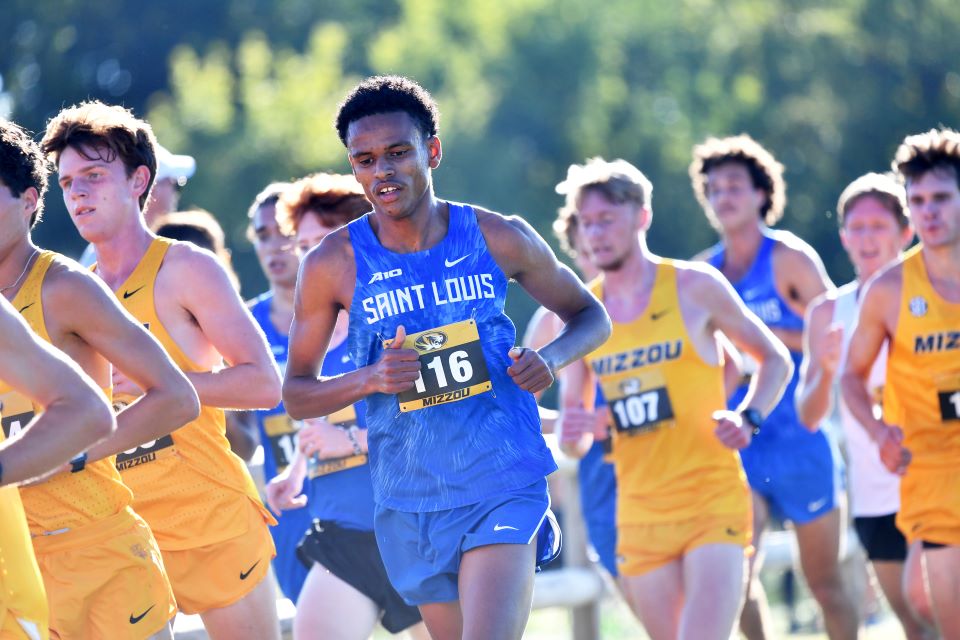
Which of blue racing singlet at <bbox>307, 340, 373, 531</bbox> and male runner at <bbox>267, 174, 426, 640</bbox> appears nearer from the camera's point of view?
male runner at <bbox>267, 174, 426, 640</bbox>

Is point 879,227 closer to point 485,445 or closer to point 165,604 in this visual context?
point 485,445

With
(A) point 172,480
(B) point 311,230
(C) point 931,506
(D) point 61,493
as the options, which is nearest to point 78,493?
(D) point 61,493

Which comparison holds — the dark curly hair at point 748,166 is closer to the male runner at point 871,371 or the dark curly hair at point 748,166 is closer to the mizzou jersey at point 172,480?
the male runner at point 871,371

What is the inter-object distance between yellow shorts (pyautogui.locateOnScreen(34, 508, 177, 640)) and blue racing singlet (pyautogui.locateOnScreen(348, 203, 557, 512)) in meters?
0.78

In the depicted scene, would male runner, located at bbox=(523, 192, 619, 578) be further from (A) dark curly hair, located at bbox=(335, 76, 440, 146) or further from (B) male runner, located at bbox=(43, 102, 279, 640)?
(A) dark curly hair, located at bbox=(335, 76, 440, 146)

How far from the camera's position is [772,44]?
3759 centimetres

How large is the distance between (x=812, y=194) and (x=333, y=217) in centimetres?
2914

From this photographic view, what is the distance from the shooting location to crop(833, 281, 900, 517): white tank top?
786 centimetres

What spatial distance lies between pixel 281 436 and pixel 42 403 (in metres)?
3.54

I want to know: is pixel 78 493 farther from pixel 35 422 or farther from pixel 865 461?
pixel 865 461

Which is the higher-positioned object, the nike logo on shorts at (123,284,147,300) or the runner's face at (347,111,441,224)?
the runner's face at (347,111,441,224)

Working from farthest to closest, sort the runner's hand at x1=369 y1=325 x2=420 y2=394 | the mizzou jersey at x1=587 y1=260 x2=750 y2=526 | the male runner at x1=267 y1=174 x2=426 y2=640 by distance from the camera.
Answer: the mizzou jersey at x1=587 y1=260 x2=750 y2=526, the male runner at x1=267 y1=174 x2=426 y2=640, the runner's hand at x1=369 y1=325 x2=420 y2=394

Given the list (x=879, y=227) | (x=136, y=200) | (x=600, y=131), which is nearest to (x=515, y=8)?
(x=600, y=131)

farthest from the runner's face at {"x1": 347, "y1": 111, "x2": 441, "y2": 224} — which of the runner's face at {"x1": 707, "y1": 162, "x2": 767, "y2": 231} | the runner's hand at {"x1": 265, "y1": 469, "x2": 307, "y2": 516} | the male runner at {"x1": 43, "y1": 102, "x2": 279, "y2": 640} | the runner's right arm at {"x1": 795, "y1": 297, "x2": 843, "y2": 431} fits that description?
the runner's face at {"x1": 707, "y1": 162, "x2": 767, "y2": 231}
